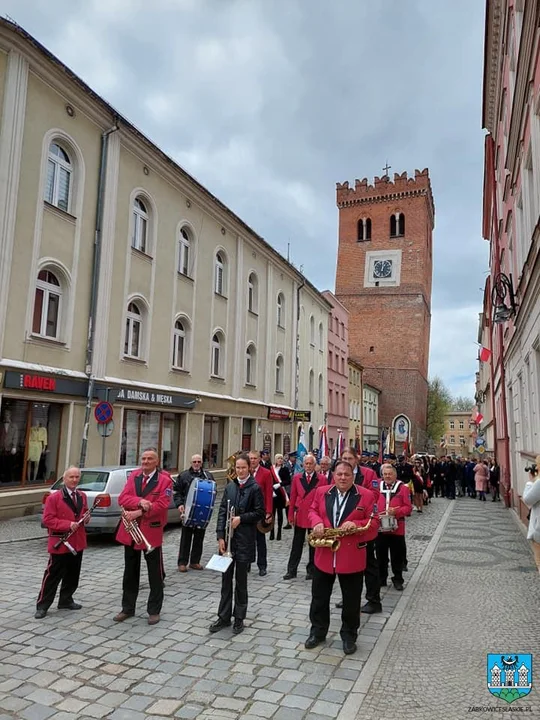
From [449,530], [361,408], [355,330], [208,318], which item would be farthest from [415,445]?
[449,530]

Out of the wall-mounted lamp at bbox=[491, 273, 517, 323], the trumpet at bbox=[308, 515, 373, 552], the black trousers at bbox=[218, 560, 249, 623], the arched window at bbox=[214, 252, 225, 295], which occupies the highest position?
the arched window at bbox=[214, 252, 225, 295]

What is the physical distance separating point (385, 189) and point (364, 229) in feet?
18.1

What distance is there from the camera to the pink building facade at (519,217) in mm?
10047

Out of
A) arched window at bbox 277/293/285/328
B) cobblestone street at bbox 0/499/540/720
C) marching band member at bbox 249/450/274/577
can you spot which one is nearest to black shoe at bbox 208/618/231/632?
cobblestone street at bbox 0/499/540/720

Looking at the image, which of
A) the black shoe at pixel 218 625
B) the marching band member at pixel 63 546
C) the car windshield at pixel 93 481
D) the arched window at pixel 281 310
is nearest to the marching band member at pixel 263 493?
the black shoe at pixel 218 625

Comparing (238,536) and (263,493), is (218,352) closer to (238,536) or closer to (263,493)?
(263,493)

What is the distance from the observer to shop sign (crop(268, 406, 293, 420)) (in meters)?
27.8

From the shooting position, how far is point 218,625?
5855 mm

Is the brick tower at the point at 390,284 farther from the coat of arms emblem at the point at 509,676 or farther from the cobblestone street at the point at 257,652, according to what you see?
the coat of arms emblem at the point at 509,676

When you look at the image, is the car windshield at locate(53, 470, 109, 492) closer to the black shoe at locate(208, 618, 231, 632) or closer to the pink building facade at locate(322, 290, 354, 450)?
the black shoe at locate(208, 618, 231, 632)

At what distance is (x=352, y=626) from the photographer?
17.4ft

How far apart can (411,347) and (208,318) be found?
4178cm

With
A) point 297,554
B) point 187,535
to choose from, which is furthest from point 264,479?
point 187,535

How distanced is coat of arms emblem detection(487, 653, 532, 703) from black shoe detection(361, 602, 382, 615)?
195 centimetres
